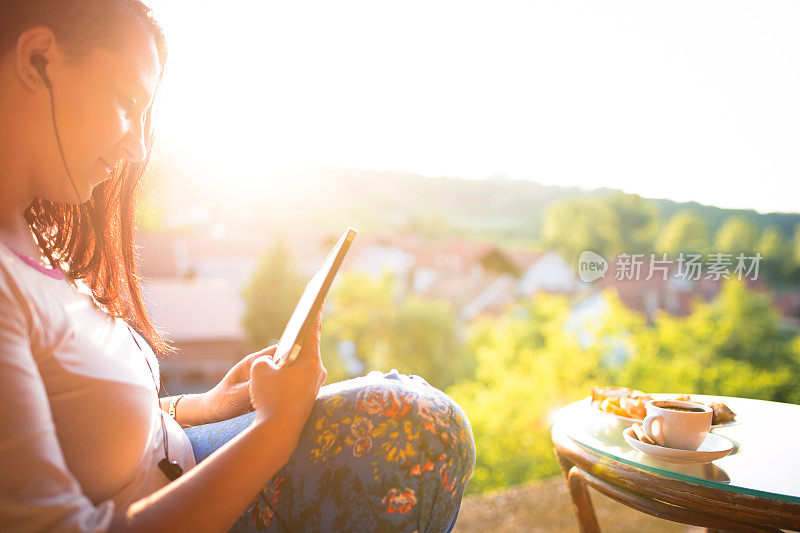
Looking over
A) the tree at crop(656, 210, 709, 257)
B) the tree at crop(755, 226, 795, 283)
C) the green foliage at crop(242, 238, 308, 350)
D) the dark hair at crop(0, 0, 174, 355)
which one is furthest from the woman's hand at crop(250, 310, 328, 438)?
the green foliage at crop(242, 238, 308, 350)

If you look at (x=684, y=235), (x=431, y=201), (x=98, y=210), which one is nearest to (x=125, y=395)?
(x=98, y=210)

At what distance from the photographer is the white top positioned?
39cm

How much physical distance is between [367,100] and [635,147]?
4.57 meters

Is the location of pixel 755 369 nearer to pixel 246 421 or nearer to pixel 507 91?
pixel 507 91

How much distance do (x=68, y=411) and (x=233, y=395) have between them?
30 cm

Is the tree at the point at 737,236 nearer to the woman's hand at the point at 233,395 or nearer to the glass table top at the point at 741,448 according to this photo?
the glass table top at the point at 741,448

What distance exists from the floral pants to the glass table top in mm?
270

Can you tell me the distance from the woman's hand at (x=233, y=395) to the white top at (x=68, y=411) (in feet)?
0.40

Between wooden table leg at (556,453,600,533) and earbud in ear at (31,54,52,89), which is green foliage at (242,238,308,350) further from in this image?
earbud in ear at (31,54,52,89)

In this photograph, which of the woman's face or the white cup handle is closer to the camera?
the woman's face

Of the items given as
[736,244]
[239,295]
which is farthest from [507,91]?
[239,295]

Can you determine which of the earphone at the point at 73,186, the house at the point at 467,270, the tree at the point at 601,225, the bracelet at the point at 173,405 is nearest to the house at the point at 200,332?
the house at the point at 467,270

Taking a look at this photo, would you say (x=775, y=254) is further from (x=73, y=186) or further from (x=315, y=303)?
(x=73, y=186)

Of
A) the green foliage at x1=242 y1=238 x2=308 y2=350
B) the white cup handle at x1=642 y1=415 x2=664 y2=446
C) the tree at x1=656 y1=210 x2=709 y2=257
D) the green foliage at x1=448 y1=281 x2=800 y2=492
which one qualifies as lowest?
the green foliage at x1=242 y1=238 x2=308 y2=350
